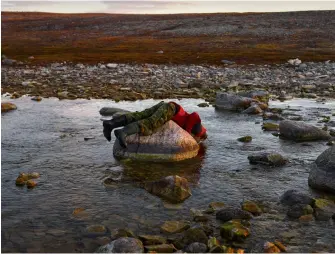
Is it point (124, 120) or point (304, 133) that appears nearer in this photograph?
point (124, 120)

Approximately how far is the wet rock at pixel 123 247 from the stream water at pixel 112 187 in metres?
0.42

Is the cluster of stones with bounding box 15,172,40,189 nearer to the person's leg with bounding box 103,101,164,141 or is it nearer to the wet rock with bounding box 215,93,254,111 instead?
the person's leg with bounding box 103,101,164,141

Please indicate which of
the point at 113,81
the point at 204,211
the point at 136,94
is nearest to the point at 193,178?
the point at 204,211

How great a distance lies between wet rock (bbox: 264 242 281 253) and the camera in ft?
24.2

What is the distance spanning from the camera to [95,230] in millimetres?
8156

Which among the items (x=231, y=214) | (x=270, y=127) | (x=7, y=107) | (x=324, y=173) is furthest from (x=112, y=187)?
(x=7, y=107)

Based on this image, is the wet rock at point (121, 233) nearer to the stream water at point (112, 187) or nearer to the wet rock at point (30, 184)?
the stream water at point (112, 187)

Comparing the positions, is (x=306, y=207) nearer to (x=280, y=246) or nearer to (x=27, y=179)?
(x=280, y=246)

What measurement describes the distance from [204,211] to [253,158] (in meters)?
4.06

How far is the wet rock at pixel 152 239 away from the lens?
25.1 ft

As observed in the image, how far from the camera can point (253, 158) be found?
12727 millimetres

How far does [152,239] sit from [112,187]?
10.3 feet

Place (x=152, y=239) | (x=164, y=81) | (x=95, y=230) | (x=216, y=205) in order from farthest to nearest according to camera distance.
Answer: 1. (x=164, y=81)
2. (x=216, y=205)
3. (x=95, y=230)
4. (x=152, y=239)

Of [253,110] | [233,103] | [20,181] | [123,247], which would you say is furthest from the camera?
[233,103]
